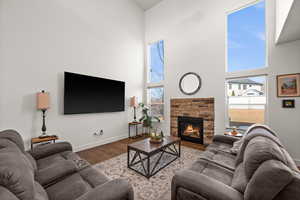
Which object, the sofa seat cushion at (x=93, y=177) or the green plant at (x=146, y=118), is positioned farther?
the green plant at (x=146, y=118)

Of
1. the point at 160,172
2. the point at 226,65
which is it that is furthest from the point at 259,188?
the point at 226,65

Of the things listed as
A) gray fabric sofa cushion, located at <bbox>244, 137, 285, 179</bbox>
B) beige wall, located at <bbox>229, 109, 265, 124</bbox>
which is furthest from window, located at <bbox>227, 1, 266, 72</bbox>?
gray fabric sofa cushion, located at <bbox>244, 137, 285, 179</bbox>

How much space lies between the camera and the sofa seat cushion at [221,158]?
5.64ft

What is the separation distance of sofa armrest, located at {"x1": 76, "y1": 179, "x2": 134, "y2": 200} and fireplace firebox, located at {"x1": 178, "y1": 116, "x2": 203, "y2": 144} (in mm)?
3321

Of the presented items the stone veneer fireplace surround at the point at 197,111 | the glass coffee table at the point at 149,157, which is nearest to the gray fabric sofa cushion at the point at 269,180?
the glass coffee table at the point at 149,157

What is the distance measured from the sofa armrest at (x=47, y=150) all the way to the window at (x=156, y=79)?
129 inches

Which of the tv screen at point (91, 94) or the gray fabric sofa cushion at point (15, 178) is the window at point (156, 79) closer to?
the tv screen at point (91, 94)

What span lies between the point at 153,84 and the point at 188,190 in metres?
4.13

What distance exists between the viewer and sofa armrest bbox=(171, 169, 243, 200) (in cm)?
103

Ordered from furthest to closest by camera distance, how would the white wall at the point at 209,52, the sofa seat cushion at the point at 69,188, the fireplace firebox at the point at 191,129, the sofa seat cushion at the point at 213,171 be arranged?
the fireplace firebox at the point at 191,129
the white wall at the point at 209,52
the sofa seat cushion at the point at 213,171
the sofa seat cushion at the point at 69,188

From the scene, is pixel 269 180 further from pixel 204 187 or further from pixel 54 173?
pixel 54 173

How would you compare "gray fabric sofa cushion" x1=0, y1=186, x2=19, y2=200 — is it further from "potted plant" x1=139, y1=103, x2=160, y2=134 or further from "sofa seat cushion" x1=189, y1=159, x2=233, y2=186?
"potted plant" x1=139, y1=103, x2=160, y2=134

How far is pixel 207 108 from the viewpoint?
379 cm

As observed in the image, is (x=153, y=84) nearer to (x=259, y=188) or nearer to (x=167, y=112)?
(x=167, y=112)
